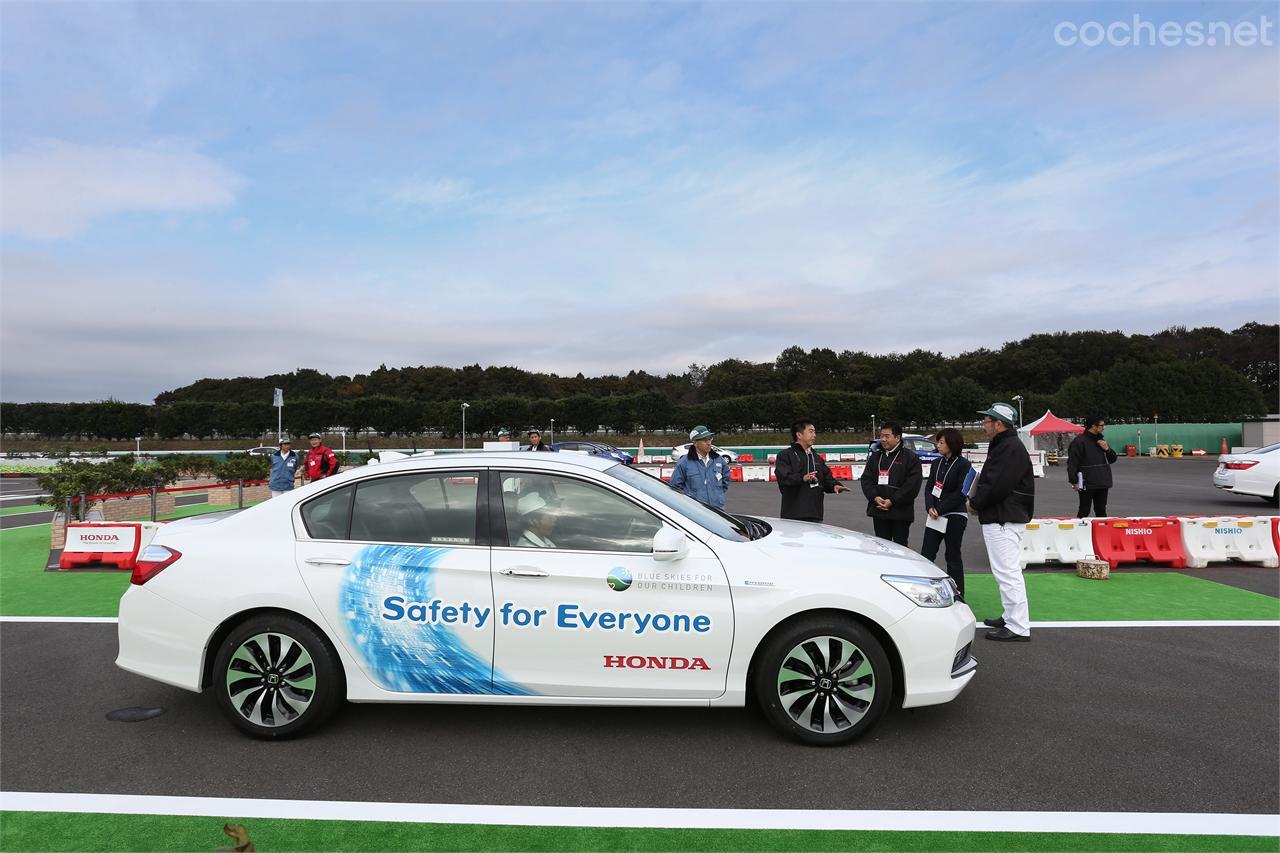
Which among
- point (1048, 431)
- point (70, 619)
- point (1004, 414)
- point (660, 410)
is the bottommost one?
point (70, 619)

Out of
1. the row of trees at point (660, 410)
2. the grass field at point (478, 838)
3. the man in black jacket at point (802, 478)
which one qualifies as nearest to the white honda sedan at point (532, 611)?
the grass field at point (478, 838)

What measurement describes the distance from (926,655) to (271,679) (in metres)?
3.52

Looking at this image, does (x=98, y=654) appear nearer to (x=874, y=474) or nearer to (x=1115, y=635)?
(x=874, y=474)

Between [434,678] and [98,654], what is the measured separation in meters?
3.58

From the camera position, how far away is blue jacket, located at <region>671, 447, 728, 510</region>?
740 cm

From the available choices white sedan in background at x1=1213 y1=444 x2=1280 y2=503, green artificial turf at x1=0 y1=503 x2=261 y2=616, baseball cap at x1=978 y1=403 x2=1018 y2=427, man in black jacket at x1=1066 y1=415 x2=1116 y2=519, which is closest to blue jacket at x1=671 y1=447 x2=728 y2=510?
baseball cap at x1=978 y1=403 x2=1018 y2=427

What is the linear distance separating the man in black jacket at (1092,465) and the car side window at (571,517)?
8697 mm

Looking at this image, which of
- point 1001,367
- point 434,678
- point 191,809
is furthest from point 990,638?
point 1001,367

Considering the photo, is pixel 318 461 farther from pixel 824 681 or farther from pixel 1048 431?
pixel 1048 431

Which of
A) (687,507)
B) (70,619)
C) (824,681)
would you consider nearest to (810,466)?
(687,507)

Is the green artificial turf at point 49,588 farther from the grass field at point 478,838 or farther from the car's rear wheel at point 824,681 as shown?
the car's rear wheel at point 824,681

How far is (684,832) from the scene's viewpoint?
3.01 metres

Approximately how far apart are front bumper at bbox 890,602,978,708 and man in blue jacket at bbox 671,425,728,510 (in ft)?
11.9

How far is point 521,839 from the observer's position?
9.73ft
